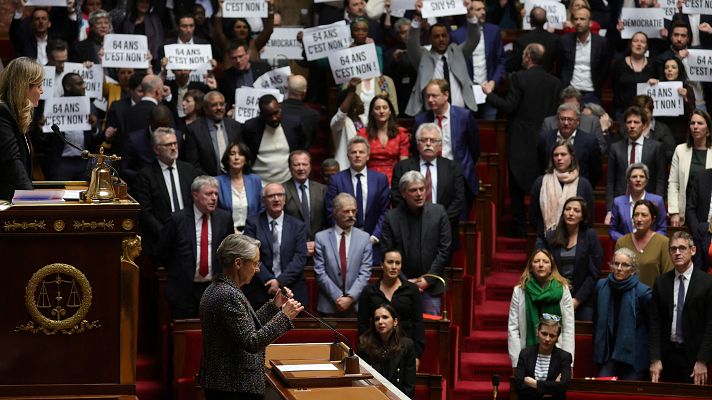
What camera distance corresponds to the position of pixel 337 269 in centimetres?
761

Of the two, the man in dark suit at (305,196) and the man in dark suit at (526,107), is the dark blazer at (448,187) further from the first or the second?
the man in dark suit at (526,107)

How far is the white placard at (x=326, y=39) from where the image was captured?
10141 mm

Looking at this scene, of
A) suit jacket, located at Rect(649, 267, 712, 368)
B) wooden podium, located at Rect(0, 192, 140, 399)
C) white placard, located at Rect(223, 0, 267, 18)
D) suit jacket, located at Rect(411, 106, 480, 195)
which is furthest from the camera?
white placard, located at Rect(223, 0, 267, 18)

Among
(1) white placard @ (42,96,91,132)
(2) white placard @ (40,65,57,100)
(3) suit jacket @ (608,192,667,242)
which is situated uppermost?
(2) white placard @ (40,65,57,100)

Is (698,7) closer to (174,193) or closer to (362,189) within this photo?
(362,189)

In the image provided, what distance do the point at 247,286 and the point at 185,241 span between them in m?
0.46

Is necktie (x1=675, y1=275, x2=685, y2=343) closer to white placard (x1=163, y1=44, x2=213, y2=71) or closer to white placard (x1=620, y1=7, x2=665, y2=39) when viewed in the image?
white placard (x1=620, y1=7, x2=665, y2=39)

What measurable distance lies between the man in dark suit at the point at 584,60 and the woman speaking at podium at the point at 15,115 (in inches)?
267

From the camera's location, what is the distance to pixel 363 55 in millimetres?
9586

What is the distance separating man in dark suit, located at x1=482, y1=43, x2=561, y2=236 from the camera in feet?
31.5

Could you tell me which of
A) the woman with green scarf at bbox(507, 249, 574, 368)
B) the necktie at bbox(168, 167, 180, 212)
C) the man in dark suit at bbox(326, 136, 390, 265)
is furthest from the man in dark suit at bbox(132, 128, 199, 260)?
the woman with green scarf at bbox(507, 249, 574, 368)

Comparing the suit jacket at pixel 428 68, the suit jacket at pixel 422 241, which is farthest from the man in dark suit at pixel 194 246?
the suit jacket at pixel 428 68

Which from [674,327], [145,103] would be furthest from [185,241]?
[674,327]

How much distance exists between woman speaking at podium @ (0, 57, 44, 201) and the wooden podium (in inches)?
10.4
